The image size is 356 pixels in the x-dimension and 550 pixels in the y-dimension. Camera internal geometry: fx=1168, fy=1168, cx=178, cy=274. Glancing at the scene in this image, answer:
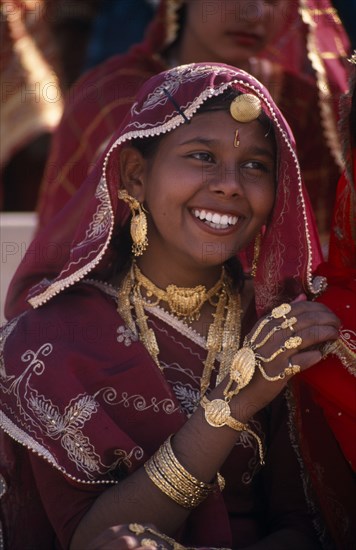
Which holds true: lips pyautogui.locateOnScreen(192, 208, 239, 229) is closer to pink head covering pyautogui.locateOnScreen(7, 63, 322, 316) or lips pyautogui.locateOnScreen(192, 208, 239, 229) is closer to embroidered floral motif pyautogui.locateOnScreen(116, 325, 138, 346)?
pink head covering pyautogui.locateOnScreen(7, 63, 322, 316)

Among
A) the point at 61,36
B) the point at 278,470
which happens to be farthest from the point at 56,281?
the point at 61,36

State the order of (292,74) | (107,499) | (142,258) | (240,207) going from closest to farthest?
(107,499)
(240,207)
(142,258)
(292,74)

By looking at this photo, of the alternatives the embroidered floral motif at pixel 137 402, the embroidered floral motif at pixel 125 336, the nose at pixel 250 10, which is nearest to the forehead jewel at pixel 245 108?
the embroidered floral motif at pixel 125 336

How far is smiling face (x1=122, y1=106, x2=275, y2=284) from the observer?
106 inches

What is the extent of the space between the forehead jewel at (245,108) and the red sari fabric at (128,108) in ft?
5.28

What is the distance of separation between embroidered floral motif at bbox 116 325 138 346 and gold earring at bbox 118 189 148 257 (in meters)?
0.18

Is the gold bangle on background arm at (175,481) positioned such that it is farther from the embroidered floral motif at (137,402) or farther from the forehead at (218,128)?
the forehead at (218,128)

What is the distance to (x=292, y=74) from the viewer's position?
4.44 m

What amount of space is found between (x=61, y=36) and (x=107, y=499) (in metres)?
4.87

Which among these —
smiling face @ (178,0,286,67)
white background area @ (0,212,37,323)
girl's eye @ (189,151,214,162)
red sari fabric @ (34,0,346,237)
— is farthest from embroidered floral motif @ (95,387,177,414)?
smiling face @ (178,0,286,67)

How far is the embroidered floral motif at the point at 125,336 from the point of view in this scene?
2.77m

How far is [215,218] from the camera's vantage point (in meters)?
2.72

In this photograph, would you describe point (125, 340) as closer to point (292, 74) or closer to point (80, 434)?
point (80, 434)

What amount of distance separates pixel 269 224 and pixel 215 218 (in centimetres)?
15
